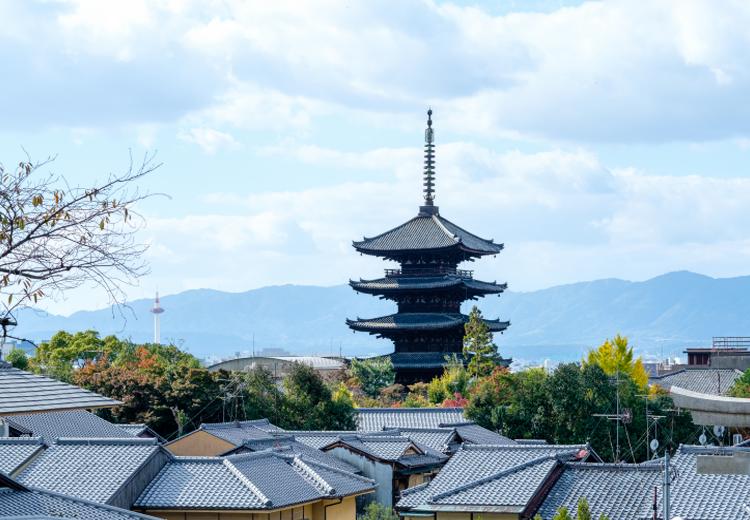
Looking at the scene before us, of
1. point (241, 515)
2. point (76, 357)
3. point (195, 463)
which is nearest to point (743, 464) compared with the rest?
point (241, 515)

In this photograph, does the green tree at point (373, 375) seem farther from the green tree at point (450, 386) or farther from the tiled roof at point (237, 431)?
the tiled roof at point (237, 431)

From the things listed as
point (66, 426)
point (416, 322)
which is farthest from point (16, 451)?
point (416, 322)

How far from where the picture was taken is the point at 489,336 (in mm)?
64812

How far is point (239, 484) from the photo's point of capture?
2845 centimetres

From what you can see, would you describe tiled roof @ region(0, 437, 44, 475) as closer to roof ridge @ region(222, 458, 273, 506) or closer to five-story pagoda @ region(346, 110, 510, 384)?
roof ridge @ region(222, 458, 273, 506)

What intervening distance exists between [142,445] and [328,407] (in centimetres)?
2044

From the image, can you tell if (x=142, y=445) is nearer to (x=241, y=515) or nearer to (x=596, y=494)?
(x=241, y=515)

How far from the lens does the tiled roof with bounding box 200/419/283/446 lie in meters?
38.2

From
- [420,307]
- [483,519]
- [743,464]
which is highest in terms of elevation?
[420,307]

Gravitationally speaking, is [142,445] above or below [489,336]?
below

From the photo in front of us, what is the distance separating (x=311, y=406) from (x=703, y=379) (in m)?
27.3

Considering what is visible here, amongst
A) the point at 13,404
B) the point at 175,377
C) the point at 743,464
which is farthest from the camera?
the point at 175,377

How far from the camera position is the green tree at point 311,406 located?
49500 mm

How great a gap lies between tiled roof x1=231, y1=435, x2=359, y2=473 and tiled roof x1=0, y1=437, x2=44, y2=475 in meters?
7.91
